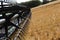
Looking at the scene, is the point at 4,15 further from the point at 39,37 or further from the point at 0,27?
the point at 39,37

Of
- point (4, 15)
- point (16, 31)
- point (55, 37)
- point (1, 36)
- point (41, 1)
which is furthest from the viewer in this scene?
point (41, 1)

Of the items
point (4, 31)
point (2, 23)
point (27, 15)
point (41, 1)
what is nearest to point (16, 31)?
point (4, 31)

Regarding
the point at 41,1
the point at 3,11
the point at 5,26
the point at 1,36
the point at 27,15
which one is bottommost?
the point at 41,1

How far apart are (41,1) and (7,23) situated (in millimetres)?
5085

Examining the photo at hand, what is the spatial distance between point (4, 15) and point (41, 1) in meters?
5.13

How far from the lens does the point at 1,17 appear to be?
1684 millimetres

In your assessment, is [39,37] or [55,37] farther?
[39,37]

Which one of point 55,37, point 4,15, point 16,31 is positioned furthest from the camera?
point 16,31

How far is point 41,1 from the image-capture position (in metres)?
6.73

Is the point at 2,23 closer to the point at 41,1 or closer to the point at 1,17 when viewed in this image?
the point at 1,17

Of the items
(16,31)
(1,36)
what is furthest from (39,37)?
(16,31)

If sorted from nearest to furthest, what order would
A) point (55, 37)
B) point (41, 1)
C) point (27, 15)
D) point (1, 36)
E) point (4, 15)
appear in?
1. point (55, 37)
2. point (4, 15)
3. point (1, 36)
4. point (27, 15)
5. point (41, 1)

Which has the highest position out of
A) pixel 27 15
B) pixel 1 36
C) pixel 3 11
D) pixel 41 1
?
pixel 3 11

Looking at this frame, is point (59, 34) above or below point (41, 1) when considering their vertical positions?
above
